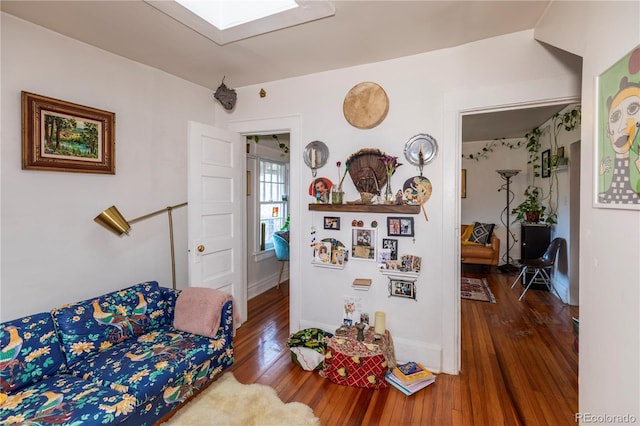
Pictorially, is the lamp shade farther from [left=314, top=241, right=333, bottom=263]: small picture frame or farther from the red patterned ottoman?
the red patterned ottoman

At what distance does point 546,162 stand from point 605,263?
175 inches

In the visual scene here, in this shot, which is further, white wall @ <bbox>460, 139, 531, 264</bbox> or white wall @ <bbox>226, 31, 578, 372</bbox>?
white wall @ <bbox>460, 139, 531, 264</bbox>

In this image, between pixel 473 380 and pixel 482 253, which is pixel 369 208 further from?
pixel 482 253

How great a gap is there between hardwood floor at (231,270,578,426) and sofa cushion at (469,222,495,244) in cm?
214

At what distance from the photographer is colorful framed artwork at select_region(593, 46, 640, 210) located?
3.25 feet

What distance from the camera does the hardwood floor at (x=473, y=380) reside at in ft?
6.24

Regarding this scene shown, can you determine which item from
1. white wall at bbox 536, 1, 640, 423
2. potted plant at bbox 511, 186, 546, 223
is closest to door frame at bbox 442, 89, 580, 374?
white wall at bbox 536, 1, 640, 423

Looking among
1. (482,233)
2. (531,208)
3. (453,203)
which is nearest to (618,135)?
(453,203)

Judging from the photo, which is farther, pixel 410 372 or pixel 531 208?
pixel 531 208

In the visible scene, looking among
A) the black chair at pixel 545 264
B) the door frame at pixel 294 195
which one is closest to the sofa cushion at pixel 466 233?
the black chair at pixel 545 264

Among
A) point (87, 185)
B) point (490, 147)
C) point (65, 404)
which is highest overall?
point (490, 147)

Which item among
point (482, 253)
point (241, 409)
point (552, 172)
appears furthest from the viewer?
point (482, 253)

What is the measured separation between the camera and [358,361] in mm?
2174

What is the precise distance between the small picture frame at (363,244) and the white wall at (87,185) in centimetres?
171
